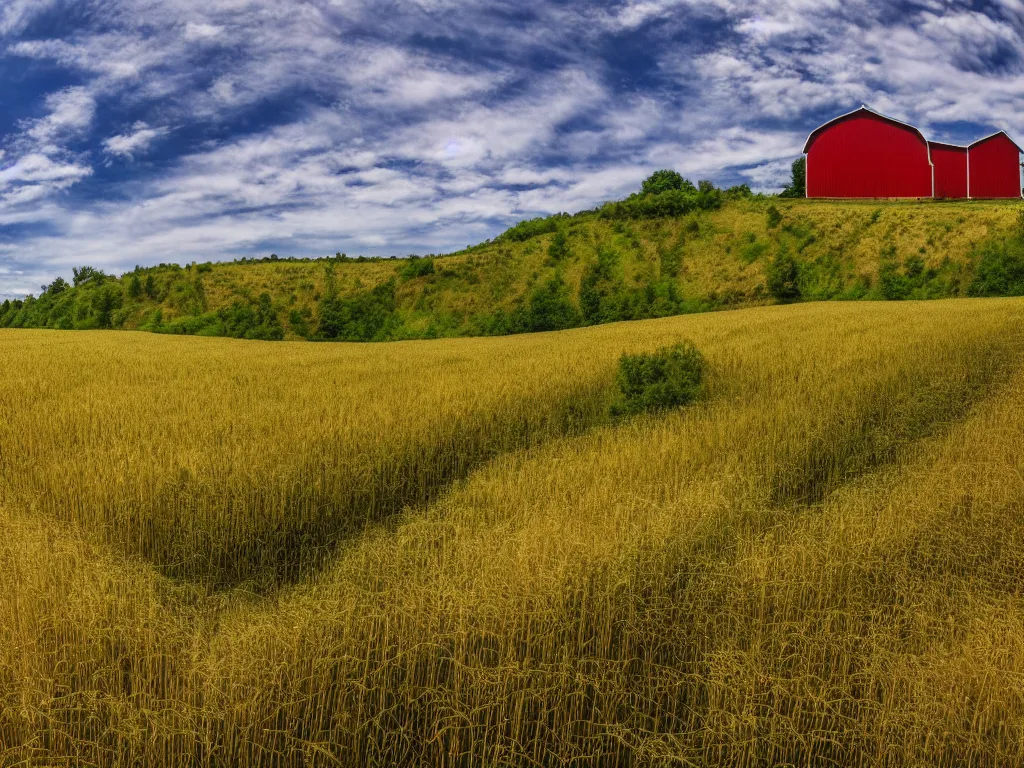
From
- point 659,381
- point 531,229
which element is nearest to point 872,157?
point 531,229

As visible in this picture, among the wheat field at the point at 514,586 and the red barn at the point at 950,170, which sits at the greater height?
the red barn at the point at 950,170

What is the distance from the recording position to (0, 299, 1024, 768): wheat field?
332 cm

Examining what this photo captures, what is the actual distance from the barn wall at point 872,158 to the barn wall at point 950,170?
2189mm

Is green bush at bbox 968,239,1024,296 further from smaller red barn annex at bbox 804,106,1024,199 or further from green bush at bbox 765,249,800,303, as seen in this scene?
smaller red barn annex at bbox 804,106,1024,199

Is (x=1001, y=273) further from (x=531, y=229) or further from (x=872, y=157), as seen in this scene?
(x=531, y=229)

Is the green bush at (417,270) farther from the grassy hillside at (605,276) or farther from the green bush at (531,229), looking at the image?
the green bush at (531,229)

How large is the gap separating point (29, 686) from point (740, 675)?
3870 millimetres

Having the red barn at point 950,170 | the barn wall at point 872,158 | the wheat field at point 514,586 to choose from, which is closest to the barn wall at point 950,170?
the red barn at point 950,170

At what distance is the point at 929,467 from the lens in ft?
24.1

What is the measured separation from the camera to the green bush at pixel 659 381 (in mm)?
10625

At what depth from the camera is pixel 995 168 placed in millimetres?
53438

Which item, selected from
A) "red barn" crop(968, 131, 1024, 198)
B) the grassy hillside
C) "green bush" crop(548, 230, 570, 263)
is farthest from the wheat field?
"red barn" crop(968, 131, 1024, 198)

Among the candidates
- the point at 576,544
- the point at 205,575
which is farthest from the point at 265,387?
the point at 576,544

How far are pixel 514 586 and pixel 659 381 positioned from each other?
7.44m
